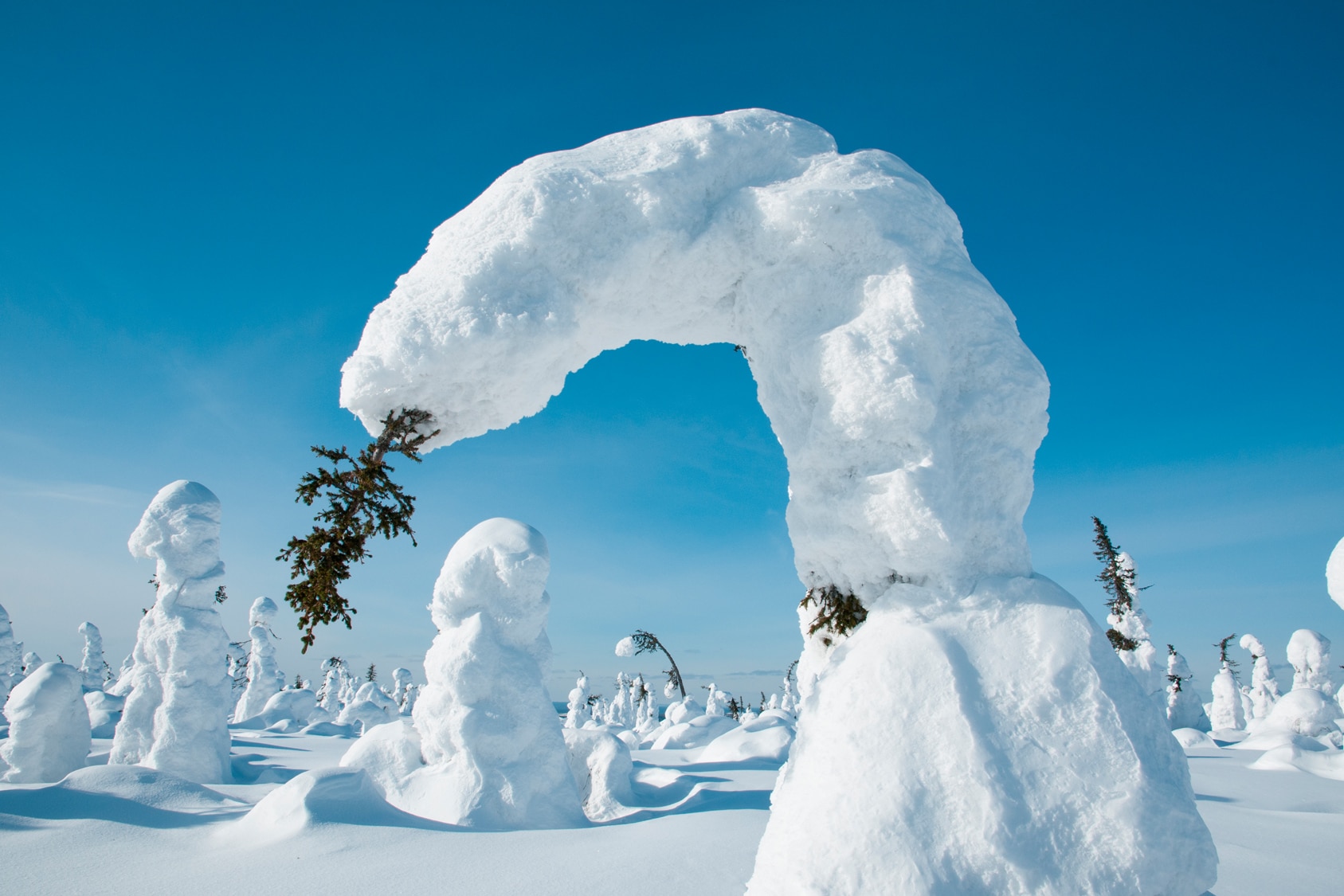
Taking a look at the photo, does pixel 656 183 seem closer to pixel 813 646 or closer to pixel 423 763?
pixel 813 646

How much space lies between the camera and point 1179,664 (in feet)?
82.9

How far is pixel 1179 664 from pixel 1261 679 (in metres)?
15.7

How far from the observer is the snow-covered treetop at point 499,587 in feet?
32.6

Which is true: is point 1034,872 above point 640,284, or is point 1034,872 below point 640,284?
below

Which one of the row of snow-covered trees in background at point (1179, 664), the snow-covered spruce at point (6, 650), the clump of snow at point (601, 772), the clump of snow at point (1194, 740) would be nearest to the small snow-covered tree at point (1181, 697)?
the row of snow-covered trees in background at point (1179, 664)

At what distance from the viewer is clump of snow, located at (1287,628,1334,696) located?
83.4ft

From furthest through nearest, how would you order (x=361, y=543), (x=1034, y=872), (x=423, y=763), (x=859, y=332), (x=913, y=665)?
1. (x=423, y=763)
2. (x=859, y=332)
3. (x=361, y=543)
4. (x=913, y=665)
5. (x=1034, y=872)

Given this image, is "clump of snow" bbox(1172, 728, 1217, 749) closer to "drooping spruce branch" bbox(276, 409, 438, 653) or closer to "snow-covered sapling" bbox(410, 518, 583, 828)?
"snow-covered sapling" bbox(410, 518, 583, 828)

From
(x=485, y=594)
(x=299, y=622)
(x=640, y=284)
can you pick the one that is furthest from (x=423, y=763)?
(x=640, y=284)

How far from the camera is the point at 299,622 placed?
2799mm

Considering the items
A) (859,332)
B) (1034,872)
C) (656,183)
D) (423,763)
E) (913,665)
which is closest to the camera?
(1034,872)

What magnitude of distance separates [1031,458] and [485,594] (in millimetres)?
8306

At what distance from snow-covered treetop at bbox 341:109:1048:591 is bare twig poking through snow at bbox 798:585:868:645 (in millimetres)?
67

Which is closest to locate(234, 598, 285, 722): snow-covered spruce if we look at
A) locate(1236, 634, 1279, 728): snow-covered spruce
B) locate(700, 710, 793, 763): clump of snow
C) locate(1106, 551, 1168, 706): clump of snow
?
locate(700, 710, 793, 763): clump of snow
